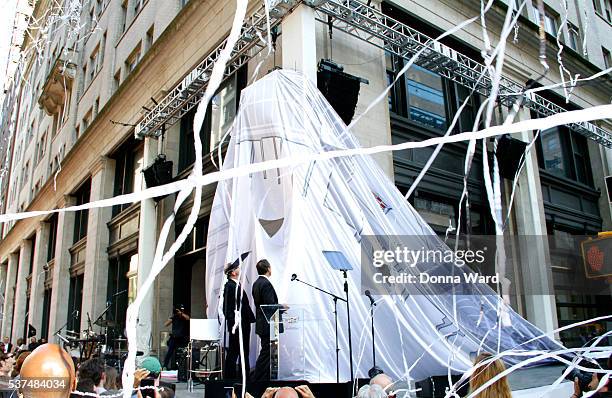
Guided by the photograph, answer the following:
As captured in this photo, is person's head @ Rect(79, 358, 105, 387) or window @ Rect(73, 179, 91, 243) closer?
person's head @ Rect(79, 358, 105, 387)

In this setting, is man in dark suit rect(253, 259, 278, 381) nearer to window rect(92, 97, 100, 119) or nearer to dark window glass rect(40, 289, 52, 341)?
window rect(92, 97, 100, 119)

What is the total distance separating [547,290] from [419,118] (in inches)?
214

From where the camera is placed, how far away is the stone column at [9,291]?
3045 cm

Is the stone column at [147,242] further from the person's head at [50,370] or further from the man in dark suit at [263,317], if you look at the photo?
the person's head at [50,370]

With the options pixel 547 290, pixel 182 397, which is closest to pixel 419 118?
pixel 547 290

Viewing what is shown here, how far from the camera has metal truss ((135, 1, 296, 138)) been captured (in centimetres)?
846

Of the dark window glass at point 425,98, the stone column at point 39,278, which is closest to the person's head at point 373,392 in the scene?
the dark window glass at point 425,98

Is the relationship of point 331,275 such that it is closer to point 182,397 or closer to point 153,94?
point 182,397

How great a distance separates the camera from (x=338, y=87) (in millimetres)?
8008

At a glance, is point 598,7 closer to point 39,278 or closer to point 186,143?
point 186,143

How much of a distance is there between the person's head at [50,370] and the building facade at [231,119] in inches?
157

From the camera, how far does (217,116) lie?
37.1 ft

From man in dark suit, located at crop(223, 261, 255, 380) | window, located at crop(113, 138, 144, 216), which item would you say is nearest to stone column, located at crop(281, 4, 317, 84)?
man in dark suit, located at crop(223, 261, 255, 380)

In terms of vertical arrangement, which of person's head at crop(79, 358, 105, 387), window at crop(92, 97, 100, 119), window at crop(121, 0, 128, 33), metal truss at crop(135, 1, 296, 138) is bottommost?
person's head at crop(79, 358, 105, 387)
